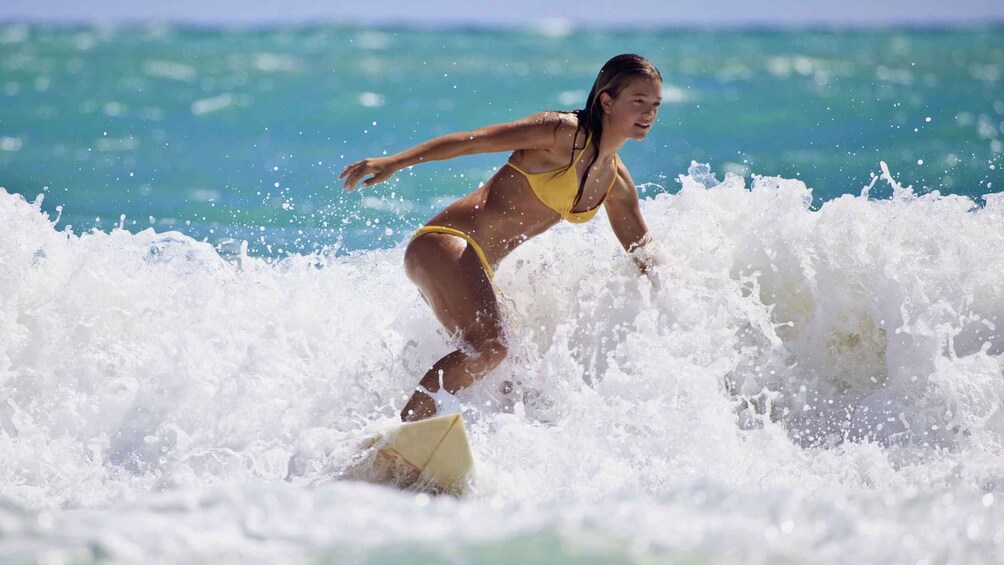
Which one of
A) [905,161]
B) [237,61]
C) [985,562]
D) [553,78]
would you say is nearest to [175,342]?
[985,562]

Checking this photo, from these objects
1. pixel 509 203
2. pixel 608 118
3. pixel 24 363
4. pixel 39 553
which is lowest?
pixel 39 553

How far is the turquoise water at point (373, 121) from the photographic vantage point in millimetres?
9320

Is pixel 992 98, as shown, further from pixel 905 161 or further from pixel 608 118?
pixel 608 118

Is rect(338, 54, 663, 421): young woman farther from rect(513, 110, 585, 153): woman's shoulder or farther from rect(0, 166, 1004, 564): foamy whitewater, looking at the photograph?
rect(0, 166, 1004, 564): foamy whitewater

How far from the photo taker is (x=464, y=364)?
13.5 feet

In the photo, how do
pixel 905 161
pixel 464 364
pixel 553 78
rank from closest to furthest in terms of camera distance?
pixel 464 364 < pixel 905 161 < pixel 553 78

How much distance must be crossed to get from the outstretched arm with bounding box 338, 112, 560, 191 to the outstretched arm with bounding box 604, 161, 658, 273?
0.51 m

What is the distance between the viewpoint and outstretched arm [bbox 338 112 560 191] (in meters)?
3.96

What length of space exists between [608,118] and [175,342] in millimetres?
2162

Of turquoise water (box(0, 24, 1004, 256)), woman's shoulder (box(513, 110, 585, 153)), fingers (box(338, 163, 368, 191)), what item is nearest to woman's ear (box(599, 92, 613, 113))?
woman's shoulder (box(513, 110, 585, 153))

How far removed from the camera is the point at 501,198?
434 cm

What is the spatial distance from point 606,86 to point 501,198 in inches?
23.8

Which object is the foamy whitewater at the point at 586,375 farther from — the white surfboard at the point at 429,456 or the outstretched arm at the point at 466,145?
the outstretched arm at the point at 466,145

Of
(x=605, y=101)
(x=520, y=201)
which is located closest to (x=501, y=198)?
(x=520, y=201)
